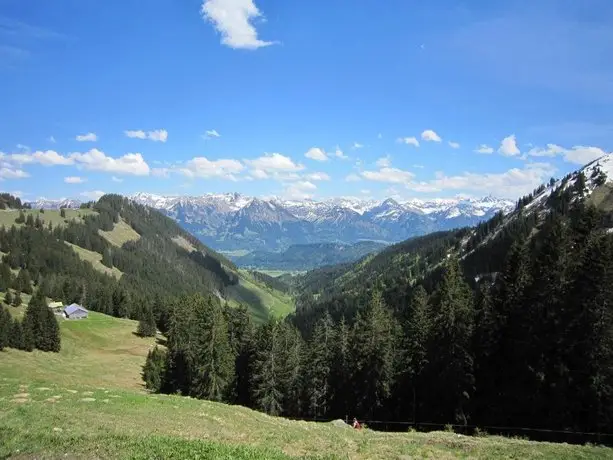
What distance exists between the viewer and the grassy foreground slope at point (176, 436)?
1934cm

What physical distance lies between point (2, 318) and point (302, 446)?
245 ft

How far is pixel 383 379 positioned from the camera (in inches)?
2218

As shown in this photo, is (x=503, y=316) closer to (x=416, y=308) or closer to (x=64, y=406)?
(x=416, y=308)

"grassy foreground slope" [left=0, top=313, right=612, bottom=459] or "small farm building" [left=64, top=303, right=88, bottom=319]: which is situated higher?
"grassy foreground slope" [left=0, top=313, right=612, bottom=459]

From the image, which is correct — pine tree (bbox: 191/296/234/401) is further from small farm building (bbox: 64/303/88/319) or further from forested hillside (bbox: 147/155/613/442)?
small farm building (bbox: 64/303/88/319)

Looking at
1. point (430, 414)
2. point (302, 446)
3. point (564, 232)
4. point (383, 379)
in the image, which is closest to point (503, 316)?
point (564, 232)

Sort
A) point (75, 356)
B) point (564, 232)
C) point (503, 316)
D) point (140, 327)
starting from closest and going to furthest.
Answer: point (564, 232) < point (503, 316) < point (75, 356) < point (140, 327)

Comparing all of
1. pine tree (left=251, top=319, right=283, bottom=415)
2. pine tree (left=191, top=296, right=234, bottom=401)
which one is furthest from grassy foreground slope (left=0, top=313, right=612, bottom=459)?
pine tree (left=191, top=296, right=234, bottom=401)

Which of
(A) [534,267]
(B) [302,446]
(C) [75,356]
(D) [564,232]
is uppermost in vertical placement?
(D) [564,232]

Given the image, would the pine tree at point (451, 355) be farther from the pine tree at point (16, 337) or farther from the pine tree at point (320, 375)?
the pine tree at point (16, 337)

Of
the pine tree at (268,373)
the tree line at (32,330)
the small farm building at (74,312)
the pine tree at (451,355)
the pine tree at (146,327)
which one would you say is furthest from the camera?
the small farm building at (74,312)

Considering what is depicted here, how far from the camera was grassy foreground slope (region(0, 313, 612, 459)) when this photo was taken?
19344 mm

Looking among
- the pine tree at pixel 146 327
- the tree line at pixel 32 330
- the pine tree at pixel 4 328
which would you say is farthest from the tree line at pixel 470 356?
the pine tree at pixel 146 327

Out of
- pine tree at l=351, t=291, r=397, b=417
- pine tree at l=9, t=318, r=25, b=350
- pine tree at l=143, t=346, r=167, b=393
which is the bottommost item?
pine tree at l=143, t=346, r=167, b=393
